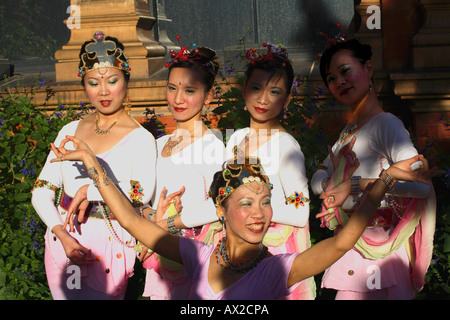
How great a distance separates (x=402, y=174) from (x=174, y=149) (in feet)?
5.30

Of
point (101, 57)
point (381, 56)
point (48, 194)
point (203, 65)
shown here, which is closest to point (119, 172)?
point (48, 194)

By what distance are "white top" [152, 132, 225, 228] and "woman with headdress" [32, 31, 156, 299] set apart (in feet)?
0.31

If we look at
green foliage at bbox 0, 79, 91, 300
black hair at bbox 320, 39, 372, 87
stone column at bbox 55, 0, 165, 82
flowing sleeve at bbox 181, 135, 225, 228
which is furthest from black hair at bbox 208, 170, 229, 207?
stone column at bbox 55, 0, 165, 82

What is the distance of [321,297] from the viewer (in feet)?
16.6

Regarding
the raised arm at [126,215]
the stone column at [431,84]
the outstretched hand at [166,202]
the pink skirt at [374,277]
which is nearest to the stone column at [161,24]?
the stone column at [431,84]

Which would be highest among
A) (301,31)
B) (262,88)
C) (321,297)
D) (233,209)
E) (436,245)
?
(301,31)

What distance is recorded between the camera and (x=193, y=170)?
160 inches

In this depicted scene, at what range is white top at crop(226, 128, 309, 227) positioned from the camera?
12.7ft

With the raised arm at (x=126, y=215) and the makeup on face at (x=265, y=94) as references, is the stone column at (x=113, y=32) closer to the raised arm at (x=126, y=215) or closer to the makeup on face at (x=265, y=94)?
the makeup on face at (x=265, y=94)

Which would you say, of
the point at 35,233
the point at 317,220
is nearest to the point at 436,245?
the point at 317,220

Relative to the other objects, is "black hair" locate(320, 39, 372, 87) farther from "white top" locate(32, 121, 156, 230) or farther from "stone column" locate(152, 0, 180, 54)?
"stone column" locate(152, 0, 180, 54)

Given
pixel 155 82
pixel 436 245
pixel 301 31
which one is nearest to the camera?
pixel 436 245

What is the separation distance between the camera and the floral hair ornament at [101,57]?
4.21 metres

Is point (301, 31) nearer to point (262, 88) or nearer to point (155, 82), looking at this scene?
point (155, 82)
